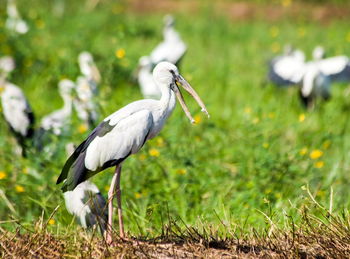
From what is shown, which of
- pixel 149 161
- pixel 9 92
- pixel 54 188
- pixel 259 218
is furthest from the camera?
pixel 9 92

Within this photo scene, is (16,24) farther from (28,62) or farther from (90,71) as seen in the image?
(90,71)

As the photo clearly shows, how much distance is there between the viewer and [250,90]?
28.3 ft

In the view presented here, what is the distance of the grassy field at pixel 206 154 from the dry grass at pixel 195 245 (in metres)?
0.09

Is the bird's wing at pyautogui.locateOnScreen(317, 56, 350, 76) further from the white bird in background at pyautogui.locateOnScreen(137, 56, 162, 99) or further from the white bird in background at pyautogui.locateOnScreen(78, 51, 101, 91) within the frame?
the white bird in background at pyautogui.locateOnScreen(78, 51, 101, 91)

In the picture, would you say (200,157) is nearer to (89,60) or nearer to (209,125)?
(209,125)

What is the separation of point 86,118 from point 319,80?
3785 mm

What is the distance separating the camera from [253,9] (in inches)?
597

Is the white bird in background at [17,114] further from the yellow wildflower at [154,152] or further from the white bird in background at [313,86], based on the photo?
the white bird in background at [313,86]

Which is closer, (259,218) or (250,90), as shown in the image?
(259,218)

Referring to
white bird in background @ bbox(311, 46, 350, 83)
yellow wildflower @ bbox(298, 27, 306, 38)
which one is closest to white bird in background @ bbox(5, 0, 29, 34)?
white bird in background @ bbox(311, 46, 350, 83)

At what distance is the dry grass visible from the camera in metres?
3.04

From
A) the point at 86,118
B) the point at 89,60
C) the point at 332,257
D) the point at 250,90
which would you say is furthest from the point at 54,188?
the point at 250,90

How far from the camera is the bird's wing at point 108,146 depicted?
3.21 meters

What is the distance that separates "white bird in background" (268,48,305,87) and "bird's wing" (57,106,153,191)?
578 cm
